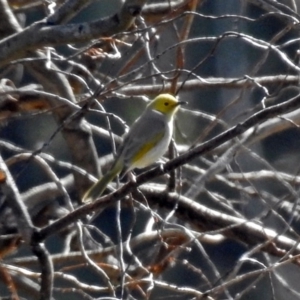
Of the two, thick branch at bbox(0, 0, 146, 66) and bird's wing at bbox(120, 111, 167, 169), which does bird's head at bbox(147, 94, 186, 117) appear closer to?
bird's wing at bbox(120, 111, 167, 169)

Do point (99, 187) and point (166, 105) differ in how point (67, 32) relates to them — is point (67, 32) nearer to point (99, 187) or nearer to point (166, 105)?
point (99, 187)

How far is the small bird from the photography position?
487 cm

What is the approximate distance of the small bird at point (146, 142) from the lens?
4871 mm

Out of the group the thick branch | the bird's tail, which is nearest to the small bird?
the bird's tail

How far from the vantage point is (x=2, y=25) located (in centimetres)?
515

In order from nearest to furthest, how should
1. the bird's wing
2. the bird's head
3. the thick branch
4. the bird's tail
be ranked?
the thick branch → the bird's tail → the bird's wing → the bird's head

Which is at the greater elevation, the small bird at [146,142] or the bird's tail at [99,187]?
the small bird at [146,142]

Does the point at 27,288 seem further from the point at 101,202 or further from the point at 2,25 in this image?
the point at 101,202

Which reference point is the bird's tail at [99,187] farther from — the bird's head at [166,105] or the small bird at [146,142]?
the bird's head at [166,105]

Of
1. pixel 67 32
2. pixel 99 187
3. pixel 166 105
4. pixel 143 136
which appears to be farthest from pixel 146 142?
pixel 67 32

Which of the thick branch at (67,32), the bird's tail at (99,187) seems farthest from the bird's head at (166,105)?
the thick branch at (67,32)

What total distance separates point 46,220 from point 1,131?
2.42 meters

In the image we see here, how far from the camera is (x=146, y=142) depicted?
17.3 feet

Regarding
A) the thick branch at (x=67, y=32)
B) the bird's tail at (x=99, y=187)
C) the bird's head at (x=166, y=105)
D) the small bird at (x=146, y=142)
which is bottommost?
the thick branch at (x=67, y=32)
